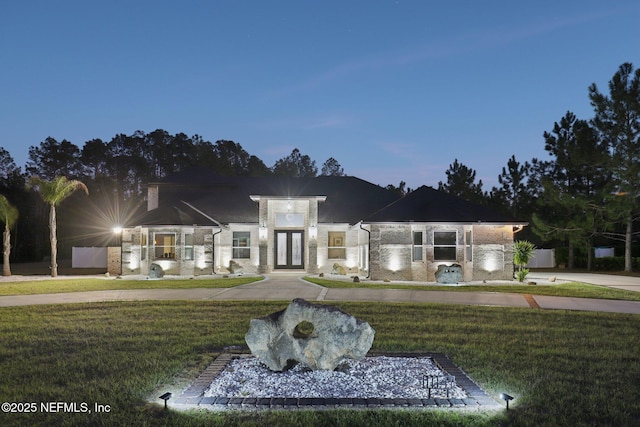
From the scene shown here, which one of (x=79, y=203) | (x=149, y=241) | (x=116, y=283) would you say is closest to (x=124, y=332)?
(x=116, y=283)

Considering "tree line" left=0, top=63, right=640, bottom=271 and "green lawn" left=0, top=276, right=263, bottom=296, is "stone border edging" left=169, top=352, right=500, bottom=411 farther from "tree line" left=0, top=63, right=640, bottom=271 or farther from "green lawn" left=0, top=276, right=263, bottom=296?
"tree line" left=0, top=63, right=640, bottom=271

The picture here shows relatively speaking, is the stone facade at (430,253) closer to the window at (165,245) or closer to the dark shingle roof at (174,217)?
the dark shingle roof at (174,217)

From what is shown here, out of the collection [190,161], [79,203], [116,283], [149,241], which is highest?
[190,161]

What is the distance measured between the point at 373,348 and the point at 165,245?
22056 mm

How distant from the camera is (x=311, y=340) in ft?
25.1

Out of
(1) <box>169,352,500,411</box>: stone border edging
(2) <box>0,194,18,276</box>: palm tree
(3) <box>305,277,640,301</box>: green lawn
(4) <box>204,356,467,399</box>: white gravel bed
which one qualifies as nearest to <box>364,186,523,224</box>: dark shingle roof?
(3) <box>305,277,640,301</box>: green lawn

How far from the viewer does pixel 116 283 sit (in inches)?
910

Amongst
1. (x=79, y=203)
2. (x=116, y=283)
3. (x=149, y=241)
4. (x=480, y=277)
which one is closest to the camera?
(x=116, y=283)

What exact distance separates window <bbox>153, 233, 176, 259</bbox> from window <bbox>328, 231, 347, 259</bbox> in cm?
824

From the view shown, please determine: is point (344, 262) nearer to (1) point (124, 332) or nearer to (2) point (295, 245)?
(2) point (295, 245)

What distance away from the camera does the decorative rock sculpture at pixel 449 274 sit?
23688 mm

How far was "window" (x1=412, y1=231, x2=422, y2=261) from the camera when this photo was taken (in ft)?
84.7

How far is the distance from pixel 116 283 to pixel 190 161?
5123cm

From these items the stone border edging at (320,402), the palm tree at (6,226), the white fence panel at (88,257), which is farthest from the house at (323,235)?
the stone border edging at (320,402)
